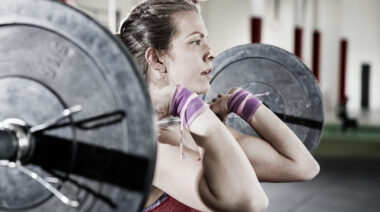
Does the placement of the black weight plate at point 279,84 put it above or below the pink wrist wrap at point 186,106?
below

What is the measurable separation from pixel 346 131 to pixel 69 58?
9.67m

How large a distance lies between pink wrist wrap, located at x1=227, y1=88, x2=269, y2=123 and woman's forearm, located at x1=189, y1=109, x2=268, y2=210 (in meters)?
0.37

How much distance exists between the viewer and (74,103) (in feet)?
2.23

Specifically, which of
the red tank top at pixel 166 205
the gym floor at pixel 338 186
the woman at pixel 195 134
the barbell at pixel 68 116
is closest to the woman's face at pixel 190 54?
the woman at pixel 195 134

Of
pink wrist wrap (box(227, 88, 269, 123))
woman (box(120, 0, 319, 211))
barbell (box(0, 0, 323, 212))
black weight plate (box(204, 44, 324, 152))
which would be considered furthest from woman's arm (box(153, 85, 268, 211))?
black weight plate (box(204, 44, 324, 152))

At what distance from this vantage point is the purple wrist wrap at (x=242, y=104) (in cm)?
126

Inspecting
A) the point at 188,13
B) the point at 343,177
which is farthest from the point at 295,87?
the point at 343,177

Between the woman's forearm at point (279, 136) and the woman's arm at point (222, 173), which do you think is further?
the woman's forearm at point (279, 136)

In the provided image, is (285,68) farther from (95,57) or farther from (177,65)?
(95,57)

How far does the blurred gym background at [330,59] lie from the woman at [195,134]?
293mm

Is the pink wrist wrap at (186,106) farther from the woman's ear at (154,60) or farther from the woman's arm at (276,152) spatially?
the woman's arm at (276,152)

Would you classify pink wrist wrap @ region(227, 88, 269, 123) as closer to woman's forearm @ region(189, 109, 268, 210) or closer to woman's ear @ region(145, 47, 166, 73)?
woman's ear @ region(145, 47, 166, 73)

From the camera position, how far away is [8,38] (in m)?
0.69

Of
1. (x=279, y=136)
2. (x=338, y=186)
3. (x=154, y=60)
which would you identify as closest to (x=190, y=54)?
(x=154, y=60)
